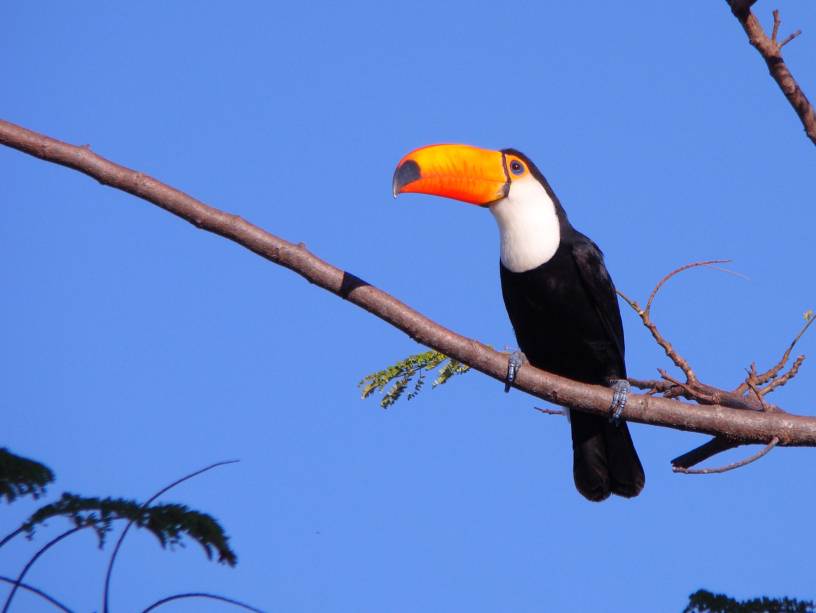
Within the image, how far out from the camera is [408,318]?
4.13 meters

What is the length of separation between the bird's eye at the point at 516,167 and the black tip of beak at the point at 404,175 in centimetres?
87

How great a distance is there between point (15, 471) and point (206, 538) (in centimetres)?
74

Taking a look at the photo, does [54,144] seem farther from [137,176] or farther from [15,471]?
[15,471]

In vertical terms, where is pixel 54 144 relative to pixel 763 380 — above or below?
below

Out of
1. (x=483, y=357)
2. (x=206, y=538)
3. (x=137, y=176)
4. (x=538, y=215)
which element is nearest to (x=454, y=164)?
(x=538, y=215)

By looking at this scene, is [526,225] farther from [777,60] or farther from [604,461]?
[777,60]

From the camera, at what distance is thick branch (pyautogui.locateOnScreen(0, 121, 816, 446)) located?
154 inches

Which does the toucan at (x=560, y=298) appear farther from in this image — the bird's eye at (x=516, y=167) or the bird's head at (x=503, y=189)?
the bird's eye at (x=516, y=167)

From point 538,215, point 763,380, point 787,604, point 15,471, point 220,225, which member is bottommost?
point 15,471

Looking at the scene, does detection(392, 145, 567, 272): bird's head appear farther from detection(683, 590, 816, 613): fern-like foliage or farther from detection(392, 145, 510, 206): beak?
detection(683, 590, 816, 613): fern-like foliage

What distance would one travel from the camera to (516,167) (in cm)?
653

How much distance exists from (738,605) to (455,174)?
3.18 meters

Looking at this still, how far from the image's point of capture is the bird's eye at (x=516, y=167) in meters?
6.51

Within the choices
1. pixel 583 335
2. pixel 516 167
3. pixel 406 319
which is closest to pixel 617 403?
pixel 406 319
